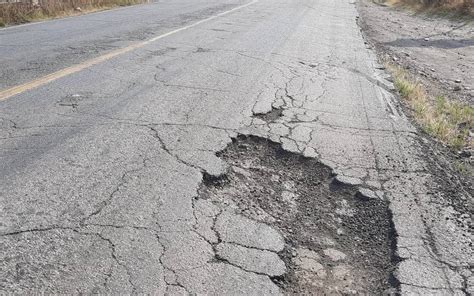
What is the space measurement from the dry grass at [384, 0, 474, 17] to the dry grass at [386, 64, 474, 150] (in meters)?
13.0

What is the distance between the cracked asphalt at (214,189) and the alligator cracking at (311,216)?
13 mm

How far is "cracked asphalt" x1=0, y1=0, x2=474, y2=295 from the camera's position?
2.69m

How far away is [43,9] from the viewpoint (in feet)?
45.2

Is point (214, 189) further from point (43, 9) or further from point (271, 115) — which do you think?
point (43, 9)

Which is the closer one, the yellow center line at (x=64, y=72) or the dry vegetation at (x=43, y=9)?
the yellow center line at (x=64, y=72)

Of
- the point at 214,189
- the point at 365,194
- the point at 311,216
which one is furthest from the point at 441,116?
the point at 214,189

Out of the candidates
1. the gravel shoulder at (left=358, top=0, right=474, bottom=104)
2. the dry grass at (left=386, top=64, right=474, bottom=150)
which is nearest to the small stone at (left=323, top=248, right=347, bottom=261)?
the dry grass at (left=386, top=64, right=474, bottom=150)

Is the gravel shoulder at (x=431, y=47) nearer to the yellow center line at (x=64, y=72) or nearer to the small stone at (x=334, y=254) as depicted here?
the yellow center line at (x=64, y=72)

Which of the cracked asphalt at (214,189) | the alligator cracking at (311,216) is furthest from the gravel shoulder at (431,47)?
the alligator cracking at (311,216)

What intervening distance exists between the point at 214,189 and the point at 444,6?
782 inches

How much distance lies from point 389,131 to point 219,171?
2.33m

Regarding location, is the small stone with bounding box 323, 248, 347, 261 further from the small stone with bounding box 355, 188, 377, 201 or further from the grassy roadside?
the grassy roadside

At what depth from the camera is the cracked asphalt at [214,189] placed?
269 cm

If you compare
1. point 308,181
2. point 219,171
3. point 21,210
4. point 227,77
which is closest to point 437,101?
point 227,77
